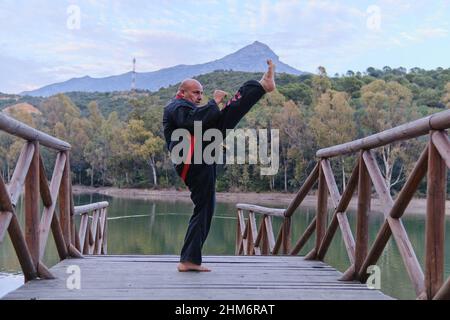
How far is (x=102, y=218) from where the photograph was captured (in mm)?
7043

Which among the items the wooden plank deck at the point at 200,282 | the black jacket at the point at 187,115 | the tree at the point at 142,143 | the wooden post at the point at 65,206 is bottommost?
the wooden plank deck at the point at 200,282

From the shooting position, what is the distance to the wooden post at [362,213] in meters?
3.02

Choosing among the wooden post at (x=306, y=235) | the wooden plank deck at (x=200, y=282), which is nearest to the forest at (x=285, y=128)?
the wooden post at (x=306, y=235)

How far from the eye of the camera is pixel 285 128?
36344 millimetres

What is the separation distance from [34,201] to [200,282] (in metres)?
0.91

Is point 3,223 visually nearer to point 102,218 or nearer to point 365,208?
point 365,208

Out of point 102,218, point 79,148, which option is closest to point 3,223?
point 102,218

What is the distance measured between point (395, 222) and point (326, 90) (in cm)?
4011

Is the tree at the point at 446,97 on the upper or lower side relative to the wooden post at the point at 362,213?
upper

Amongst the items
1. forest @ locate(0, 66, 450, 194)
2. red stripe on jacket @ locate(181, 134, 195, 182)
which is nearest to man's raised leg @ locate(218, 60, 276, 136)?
red stripe on jacket @ locate(181, 134, 195, 182)

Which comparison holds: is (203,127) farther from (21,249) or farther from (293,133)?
(293,133)

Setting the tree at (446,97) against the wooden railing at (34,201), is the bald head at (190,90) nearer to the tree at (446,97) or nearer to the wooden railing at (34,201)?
the wooden railing at (34,201)

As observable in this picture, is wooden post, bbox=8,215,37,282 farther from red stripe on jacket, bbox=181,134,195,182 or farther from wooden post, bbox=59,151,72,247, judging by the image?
wooden post, bbox=59,151,72,247

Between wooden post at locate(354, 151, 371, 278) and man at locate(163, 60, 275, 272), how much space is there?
64 cm
